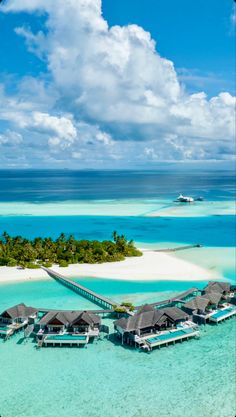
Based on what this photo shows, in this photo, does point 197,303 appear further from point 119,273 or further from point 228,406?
point 119,273

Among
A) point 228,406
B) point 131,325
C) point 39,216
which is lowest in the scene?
point 228,406

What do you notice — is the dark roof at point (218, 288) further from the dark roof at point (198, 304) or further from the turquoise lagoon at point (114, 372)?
the turquoise lagoon at point (114, 372)

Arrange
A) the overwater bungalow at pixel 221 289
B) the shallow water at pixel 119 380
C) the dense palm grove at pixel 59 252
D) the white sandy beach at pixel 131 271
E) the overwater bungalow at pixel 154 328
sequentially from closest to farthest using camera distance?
the shallow water at pixel 119 380
the overwater bungalow at pixel 154 328
the overwater bungalow at pixel 221 289
the white sandy beach at pixel 131 271
the dense palm grove at pixel 59 252

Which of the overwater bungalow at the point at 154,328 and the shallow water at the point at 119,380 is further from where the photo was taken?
the overwater bungalow at the point at 154,328

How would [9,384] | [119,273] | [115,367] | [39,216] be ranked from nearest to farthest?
1. [9,384]
2. [115,367]
3. [119,273]
4. [39,216]

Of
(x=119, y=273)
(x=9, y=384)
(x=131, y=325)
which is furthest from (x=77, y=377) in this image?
(x=119, y=273)

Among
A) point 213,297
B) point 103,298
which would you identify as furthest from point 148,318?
point 213,297

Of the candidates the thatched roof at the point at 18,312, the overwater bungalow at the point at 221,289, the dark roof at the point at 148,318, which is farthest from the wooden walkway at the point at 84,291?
the overwater bungalow at the point at 221,289

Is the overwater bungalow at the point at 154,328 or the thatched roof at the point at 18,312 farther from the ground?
the thatched roof at the point at 18,312
